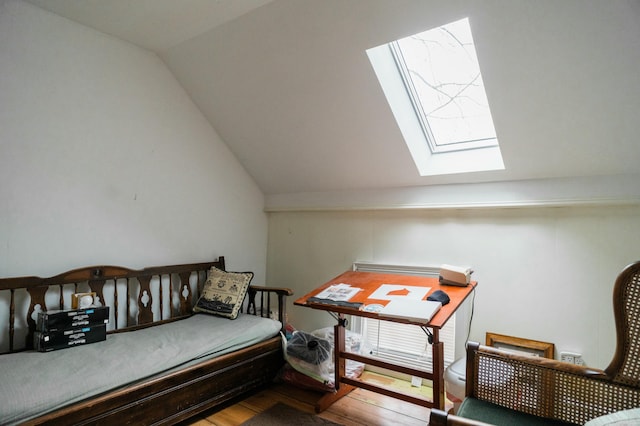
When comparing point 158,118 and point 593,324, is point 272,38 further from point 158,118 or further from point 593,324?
point 593,324

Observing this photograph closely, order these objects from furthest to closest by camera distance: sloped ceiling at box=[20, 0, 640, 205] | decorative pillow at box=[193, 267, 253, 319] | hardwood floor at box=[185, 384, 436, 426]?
decorative pillow at box=[193, 267, 253, 319] → hardwood floor at box=[185, 384, 436, 426] → sloped ceiling at box=[20, 0, 640, 205]

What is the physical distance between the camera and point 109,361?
6.58ft

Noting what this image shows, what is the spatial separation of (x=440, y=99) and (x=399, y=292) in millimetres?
1484

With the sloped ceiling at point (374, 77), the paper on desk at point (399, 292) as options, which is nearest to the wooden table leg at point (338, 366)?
the paper on desk at point (399, 292)

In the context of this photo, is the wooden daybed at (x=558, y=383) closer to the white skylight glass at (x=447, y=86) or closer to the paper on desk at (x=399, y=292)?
the paper on desk at (x=399, y=292)

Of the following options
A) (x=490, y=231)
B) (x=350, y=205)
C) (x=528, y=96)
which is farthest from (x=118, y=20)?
(x=490, y=231)

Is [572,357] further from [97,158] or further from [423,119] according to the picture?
[97,158]

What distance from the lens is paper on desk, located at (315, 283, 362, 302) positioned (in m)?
2.26

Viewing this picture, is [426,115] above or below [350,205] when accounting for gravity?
above

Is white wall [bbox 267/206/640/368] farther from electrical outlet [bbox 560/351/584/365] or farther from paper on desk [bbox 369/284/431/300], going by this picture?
paper on desk [bbox 369/284/431/300]

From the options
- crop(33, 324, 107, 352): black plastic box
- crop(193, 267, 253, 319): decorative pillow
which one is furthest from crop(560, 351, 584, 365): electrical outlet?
crop(33, 324, 107, 352): black plastic box

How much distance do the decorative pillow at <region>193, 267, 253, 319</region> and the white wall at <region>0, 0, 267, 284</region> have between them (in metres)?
0.35

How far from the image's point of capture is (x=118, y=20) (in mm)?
2477

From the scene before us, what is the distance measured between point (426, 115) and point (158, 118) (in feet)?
7.31
